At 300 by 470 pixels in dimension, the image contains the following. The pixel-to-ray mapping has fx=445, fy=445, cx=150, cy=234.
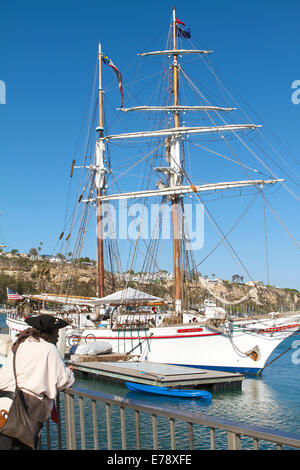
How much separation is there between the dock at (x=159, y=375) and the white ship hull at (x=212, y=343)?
262 centimetres

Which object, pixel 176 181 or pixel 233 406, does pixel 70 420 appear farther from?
pixel 176 181

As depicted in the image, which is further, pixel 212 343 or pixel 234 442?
pixel 212 343

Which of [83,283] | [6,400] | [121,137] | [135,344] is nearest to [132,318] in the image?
[135,344]

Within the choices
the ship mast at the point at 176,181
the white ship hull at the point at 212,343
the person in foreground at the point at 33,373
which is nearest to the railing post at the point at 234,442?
the person in foreground at the point at 33,373

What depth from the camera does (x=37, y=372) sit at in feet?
13.0

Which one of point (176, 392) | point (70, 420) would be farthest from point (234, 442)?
point (176, 392)

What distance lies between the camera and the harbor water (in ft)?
42.8

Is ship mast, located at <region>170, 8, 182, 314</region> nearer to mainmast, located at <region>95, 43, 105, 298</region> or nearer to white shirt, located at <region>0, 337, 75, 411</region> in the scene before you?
mainmast, located at <region>95, 43, 105, 298</region>

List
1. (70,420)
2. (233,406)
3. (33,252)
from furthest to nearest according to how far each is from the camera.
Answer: (33,252) → (233,406) → (70,420)

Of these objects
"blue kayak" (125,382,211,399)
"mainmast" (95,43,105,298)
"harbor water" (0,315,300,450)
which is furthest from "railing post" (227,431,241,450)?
"mainmast" (95,43,105,298)

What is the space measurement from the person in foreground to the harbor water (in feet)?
28.4

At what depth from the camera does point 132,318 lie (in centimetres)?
2939

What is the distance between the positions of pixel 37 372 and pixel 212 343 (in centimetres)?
2223

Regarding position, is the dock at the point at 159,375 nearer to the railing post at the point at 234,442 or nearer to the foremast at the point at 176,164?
the foremast at the point at 176,164
